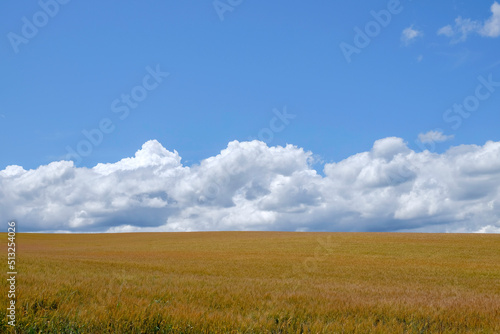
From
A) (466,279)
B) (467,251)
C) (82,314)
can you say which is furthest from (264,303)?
(467,251)

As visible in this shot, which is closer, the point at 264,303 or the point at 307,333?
the point at 307,333

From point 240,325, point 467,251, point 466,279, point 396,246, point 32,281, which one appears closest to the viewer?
point 240,325

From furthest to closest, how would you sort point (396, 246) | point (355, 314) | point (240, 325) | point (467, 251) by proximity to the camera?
1. point (396, 246)
2. point (467, 251)
3. point (355, 314)
4. point (240, 325)

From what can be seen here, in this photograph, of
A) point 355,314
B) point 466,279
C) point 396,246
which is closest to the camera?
point 355,314

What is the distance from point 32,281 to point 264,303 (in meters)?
6.35

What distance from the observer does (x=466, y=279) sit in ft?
70.6

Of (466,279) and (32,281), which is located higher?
(32,281)

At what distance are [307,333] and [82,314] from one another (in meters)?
3.96

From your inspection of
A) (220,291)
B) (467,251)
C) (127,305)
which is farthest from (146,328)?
(467,251)

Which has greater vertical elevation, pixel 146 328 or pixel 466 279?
pixel 146 328

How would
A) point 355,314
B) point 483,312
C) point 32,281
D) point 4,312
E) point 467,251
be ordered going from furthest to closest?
point 467,251 < point 32,281 < point 483,312 < point 355,314 < point 4,312

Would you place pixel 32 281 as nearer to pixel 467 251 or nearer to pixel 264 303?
pixel 264 303

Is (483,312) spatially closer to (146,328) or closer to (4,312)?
(146,328)

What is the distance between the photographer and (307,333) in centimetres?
669
